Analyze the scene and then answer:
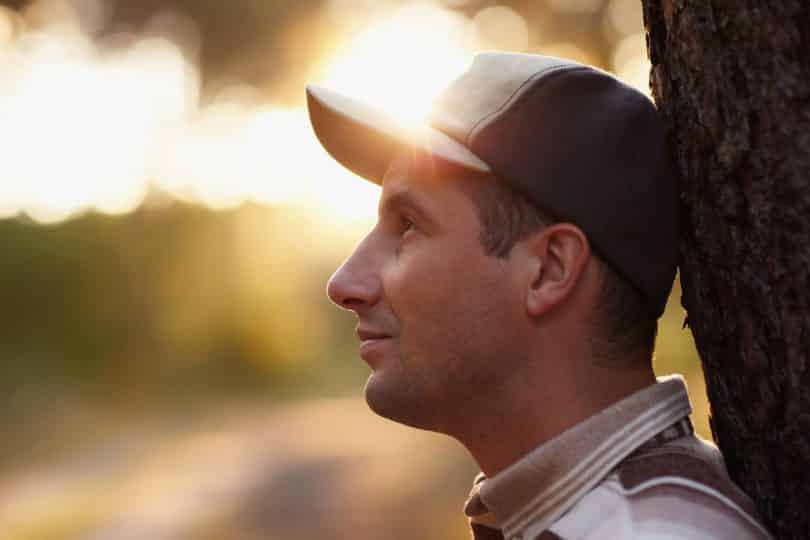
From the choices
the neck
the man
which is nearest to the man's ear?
the man

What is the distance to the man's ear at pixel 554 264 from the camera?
2.35 m

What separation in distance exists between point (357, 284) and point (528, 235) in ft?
1.13

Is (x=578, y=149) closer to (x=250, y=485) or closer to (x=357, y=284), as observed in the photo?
(x=357, y=284)

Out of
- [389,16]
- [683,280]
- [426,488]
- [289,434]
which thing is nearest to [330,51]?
[389,16]

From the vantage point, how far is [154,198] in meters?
22.2

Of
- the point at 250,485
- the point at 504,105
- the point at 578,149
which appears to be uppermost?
the point at 504,105

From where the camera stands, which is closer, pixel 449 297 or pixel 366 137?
pixel 449 297

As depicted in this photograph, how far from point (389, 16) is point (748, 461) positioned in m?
15.2

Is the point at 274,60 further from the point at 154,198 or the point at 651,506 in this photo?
the point at 651,506

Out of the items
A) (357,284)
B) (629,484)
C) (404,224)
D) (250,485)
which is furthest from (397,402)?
(250,485)

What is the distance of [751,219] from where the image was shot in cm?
228

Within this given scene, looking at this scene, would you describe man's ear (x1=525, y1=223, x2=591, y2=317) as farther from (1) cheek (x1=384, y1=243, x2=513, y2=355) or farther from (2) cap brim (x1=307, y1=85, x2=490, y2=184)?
(2) cap brim (x1=307, y1=85, x2=490, y2=184)

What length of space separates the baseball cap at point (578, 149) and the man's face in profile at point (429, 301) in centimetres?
8

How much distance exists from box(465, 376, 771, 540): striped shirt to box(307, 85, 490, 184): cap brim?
53 cm
